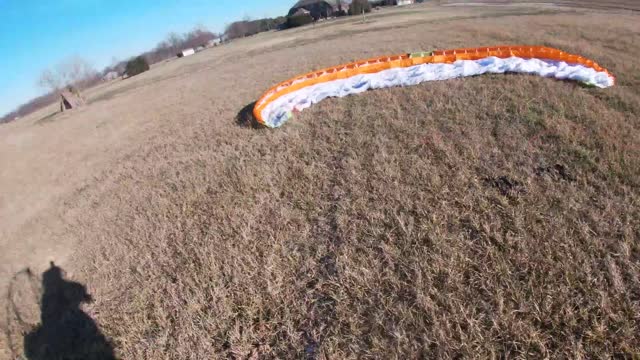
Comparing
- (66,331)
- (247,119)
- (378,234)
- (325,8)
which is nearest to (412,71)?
(247,119)

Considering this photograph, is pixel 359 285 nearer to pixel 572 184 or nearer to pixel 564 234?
pixel 564 234

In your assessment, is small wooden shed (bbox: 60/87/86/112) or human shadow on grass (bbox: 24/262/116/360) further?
small wooden shed (bbox: 60/87/86/112)

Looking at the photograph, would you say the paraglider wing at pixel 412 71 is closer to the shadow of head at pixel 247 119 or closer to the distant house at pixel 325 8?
the shadow of head at pixel 247 119

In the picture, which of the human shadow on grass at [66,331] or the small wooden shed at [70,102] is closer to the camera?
the human shadow on grass at [66,331]

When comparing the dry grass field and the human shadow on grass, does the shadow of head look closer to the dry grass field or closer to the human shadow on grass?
the dry grass field

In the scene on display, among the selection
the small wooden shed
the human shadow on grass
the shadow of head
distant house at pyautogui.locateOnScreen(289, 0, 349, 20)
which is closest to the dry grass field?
the human shadow on grass

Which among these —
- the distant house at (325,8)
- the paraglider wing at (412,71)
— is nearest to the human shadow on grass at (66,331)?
the paraglider wing at (412,71)

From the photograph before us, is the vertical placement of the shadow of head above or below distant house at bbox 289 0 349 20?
below
